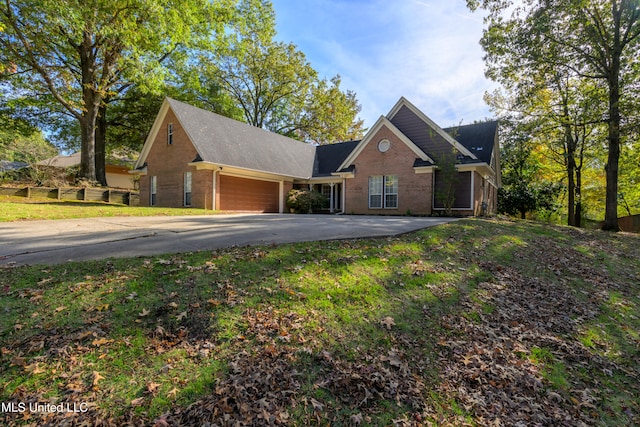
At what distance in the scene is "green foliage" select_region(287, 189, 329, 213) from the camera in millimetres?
20547

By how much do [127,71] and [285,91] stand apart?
17.4 m

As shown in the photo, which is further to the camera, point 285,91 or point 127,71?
point 285,91

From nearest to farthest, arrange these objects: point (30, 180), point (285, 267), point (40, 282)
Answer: point (40, 282)
point (285, 267)
point (30, 180)

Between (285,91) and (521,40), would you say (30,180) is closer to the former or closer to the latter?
(285,91)

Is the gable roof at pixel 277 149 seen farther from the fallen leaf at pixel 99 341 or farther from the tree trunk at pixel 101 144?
the fallen leaf at pixel 99 341

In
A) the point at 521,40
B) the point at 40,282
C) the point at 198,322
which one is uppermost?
the point at 521,40

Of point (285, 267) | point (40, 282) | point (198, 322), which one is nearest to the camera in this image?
point (198, 322)

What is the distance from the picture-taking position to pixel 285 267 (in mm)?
4805

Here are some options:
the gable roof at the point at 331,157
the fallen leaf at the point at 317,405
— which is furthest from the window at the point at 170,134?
the fallen leaf at the point at 317,405

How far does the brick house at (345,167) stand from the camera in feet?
57.0

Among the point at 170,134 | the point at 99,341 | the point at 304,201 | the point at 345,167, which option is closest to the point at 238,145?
the point at 170,134

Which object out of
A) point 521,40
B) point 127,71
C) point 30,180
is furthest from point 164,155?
point 521,40

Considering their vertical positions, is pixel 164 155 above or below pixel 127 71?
below

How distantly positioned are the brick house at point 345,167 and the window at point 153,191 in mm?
64
